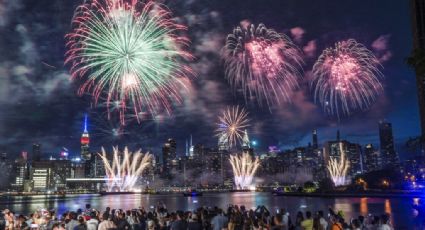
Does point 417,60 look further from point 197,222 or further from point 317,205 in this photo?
point 317,205

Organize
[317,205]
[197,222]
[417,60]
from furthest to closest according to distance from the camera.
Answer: [317,205] < [197,222] < [417,60]

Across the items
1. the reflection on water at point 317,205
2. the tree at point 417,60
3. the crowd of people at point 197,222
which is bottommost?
the reflection on water at point 317,205

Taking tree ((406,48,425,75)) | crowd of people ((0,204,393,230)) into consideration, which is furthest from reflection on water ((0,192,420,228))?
tree ((406,48,425,75))

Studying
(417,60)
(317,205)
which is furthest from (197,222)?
(317,205)

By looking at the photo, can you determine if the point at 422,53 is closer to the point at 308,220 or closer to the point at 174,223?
the point at 308,220

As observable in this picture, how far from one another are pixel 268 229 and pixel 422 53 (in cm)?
818

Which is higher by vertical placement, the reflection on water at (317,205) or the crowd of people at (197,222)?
the crowd of people at (197,222)

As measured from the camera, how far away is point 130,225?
19.1m

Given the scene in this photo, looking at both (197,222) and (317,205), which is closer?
(197,222)

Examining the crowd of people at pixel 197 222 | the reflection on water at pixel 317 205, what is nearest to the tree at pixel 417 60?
the crowd of people at pixel 197 222

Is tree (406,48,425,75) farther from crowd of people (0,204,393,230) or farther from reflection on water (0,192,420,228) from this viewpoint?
reflection on water (0,192,420,228)

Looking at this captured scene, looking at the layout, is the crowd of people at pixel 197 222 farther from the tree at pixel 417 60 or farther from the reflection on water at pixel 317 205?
the reflection on water at pixel 317 205

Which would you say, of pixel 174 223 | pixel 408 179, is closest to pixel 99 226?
pixel 174 223

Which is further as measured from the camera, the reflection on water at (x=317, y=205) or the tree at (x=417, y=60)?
the reflection on water at (x=317, y=205)
